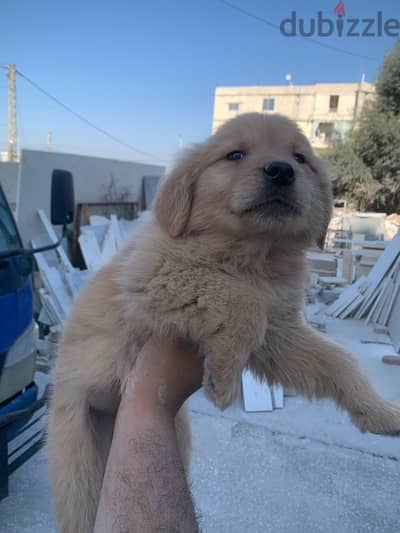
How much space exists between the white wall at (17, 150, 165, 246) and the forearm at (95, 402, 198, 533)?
5702 mm

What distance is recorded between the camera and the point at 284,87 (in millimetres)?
40000

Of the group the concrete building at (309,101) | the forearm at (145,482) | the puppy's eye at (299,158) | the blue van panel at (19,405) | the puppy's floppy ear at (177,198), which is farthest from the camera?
the concrete building at (309,101)

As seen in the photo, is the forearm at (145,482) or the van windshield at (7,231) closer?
the forearm at (145,482)

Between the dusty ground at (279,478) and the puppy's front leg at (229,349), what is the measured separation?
1.74 m

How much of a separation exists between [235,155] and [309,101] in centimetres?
4166

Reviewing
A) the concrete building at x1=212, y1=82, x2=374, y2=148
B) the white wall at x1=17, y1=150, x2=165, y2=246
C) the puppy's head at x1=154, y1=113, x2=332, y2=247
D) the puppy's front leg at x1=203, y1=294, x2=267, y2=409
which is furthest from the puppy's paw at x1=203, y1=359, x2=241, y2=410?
the concrete building at x1=212, y1=82, x2=374, y2=148

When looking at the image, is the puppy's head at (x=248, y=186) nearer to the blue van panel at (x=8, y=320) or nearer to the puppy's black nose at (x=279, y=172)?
the puppy's black nose at (x=279, y=172)

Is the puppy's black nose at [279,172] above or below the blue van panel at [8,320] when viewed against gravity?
above

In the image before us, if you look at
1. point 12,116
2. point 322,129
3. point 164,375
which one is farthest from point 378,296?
point 322,129

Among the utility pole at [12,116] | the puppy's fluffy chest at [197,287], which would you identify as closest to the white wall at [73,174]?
the puppy's fluffy chest at [197,287]

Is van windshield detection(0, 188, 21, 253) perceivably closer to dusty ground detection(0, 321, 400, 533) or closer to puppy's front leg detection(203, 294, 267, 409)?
dusty ground detection(0, 321, 400, 533)

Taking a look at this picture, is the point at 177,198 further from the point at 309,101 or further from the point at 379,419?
the point at 309,101

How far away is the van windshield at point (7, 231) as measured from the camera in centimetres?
301

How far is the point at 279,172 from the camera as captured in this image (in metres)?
1.76
